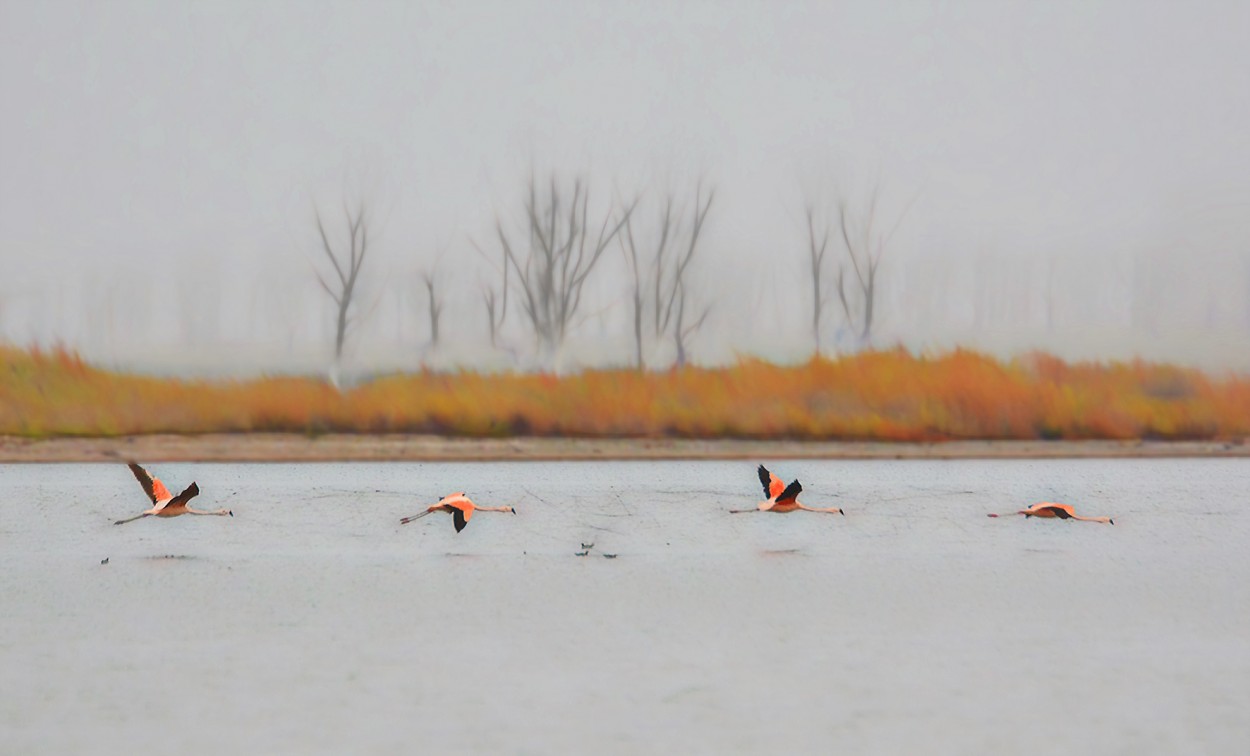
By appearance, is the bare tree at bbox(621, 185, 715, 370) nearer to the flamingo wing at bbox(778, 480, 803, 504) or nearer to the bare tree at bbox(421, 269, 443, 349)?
the bare tree at bbox(421, 269, 443, 349)

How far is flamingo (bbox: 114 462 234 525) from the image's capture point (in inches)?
78.5

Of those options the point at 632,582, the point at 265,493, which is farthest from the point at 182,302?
the point at 632,582

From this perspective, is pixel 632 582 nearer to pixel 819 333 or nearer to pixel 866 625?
pixel 866 625

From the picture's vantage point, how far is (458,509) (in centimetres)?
196

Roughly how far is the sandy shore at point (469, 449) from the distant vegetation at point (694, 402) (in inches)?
1.0

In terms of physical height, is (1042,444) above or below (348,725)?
above

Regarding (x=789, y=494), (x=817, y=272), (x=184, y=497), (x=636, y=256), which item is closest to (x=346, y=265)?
(x=636, y=256)

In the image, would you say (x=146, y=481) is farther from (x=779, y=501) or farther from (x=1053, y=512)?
(x=1053, y=512)

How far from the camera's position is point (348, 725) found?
1.11 meters

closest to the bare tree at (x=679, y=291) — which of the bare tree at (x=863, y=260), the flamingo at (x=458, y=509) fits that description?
the bare tree at (x=863, y=260)

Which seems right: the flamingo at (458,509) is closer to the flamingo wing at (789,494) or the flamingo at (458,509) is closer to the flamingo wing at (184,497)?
the flamingo wing at (184,497)

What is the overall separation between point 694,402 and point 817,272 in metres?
0.53

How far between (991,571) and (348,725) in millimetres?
1123

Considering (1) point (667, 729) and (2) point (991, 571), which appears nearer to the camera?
(1) point (667, 729)
